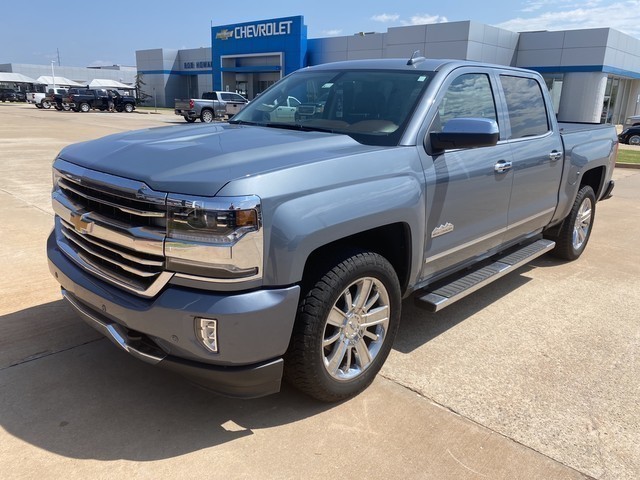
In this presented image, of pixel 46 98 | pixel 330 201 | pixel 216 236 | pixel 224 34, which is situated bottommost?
pixel 46 98

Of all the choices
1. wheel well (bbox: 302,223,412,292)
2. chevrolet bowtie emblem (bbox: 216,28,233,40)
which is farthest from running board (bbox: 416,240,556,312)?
chevrolet bowtie emblem (bbox: 216,28,233,40)

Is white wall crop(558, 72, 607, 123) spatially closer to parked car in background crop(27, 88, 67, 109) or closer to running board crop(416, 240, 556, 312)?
running board crop(416, 240, 556, 312)

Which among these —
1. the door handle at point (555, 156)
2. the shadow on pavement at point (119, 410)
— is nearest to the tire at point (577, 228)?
the door handle at point (555, 156)

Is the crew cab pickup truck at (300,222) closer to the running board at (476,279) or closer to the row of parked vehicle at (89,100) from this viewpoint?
the running board at (476,279)

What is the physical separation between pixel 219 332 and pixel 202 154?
970mm

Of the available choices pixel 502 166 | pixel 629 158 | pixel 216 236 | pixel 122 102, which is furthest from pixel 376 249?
pixel 122 102

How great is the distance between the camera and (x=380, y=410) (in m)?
3.10

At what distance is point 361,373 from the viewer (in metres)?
3.18

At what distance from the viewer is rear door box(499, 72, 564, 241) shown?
4.40 metres

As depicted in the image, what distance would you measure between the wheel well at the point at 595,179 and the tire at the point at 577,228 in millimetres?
127

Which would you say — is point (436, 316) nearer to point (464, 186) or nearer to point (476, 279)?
point (476, 279)

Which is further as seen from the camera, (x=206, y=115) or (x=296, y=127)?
(x=206, y=115)

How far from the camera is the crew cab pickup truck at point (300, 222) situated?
2.47m

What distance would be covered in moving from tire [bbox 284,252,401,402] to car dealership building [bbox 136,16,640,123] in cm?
2826
